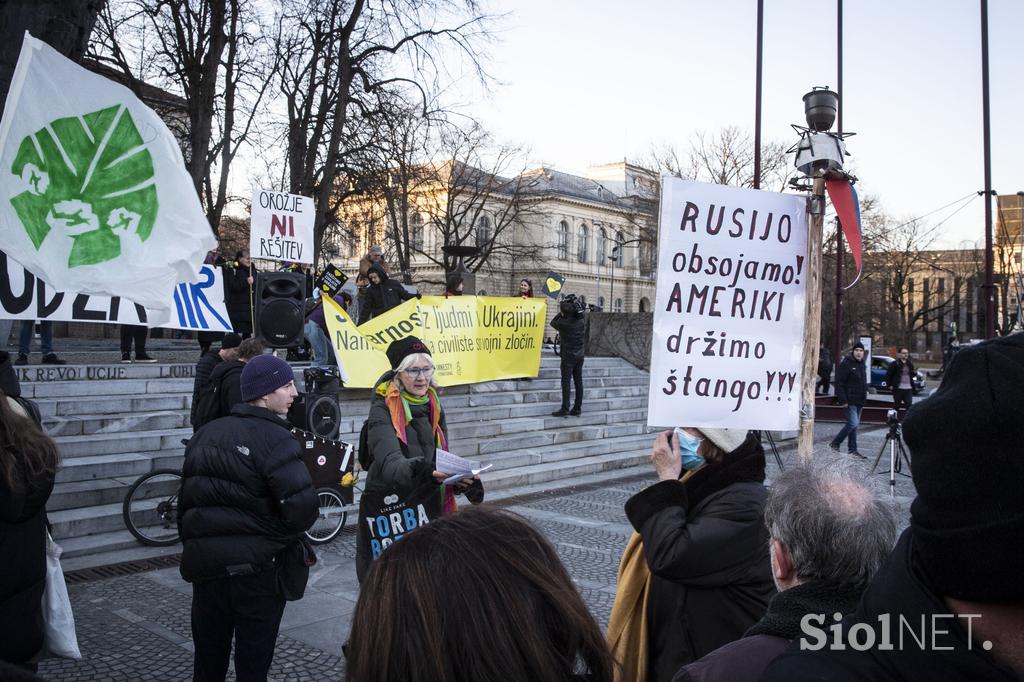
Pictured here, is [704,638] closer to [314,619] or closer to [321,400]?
[314,619]

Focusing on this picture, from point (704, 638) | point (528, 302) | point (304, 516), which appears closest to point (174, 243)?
point (304, 516)

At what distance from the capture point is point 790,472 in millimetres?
2107

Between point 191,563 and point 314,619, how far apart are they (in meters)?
2.44

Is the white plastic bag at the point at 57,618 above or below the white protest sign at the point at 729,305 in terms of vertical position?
below

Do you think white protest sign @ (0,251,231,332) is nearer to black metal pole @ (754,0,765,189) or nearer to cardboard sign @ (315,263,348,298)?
cardboard sign @ (315,263,348,298)

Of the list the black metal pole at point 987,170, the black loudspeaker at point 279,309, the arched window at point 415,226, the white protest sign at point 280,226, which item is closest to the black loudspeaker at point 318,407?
the black loudspeaker at point 279,309

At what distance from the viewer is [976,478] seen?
1.00 m

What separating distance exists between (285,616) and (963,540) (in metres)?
5.39

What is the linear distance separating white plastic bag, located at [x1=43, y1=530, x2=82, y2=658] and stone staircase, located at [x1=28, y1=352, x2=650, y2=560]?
4.19 m

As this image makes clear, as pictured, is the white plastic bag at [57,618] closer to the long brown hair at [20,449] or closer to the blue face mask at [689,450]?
the long brown hair at [20,449]

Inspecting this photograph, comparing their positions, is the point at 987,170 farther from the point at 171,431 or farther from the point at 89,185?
the point at 89,185

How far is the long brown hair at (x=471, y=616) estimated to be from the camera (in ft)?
3.92

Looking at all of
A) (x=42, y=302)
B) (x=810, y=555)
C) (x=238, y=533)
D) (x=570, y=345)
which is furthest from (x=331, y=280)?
(x=810, y=555)

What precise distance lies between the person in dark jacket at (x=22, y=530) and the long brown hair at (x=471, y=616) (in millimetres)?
2169
